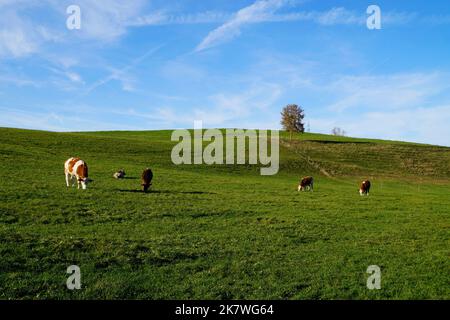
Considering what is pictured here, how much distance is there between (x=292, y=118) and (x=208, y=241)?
277ft

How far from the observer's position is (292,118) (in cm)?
9850

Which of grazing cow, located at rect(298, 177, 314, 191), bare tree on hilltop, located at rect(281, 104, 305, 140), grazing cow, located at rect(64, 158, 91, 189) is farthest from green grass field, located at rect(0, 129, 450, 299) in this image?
bare tree on hilltop, located at rect(281, 104, 305, 140)

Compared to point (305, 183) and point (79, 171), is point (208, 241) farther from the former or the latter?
point (305, 183)

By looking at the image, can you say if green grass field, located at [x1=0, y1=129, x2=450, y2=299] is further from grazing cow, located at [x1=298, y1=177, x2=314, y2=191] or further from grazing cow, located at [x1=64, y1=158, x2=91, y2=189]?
grazing cow, located at [x1=298, y1=177, x2=314, y2=191]

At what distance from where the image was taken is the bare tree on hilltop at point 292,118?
9850cm

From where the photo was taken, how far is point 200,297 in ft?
37.4

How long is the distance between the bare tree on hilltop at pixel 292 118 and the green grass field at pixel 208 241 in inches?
2536

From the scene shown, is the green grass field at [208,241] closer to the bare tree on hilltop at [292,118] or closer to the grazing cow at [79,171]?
the grazing cow at [79,171]

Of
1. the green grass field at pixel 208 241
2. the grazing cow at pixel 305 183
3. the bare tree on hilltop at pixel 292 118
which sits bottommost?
the green grass field at pixel 208 241

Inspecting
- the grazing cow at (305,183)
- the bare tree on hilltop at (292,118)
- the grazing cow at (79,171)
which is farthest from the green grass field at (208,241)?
the bare tree on hilltop at (292,118)

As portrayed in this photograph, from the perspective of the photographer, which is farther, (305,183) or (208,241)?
(305,183)

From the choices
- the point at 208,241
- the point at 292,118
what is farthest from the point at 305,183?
the point at 292,118

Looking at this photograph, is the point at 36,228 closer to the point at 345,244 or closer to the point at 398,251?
the point at 345,244
